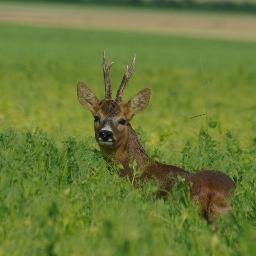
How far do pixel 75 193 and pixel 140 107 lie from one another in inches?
92.0

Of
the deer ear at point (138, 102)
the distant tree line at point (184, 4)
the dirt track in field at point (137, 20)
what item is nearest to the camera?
the deer ear at point (138, 102)

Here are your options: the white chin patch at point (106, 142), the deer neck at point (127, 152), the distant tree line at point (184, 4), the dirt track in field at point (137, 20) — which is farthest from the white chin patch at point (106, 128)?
the distant tree line at point (184, 4)

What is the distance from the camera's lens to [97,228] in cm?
837

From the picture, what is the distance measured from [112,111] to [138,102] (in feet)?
1.53

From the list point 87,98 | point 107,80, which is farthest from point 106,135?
point 87,98

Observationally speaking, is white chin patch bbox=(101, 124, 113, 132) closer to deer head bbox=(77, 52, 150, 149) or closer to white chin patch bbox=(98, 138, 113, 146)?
deer head bbox=(77, 52, 150, 149)

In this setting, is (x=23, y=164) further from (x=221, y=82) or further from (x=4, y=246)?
(x=221, y=82)

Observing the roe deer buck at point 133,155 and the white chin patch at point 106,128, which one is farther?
the white chin patch at point 106,128

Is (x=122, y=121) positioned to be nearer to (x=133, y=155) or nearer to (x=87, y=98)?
(x=133, y=155)

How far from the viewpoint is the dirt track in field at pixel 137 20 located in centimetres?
8325

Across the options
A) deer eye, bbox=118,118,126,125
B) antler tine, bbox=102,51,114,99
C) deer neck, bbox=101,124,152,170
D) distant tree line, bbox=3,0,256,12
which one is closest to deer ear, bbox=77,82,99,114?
antler tine, bbox=102,51,114,99

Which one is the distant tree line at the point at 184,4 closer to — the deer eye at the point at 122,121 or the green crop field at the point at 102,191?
the green crop field at the point at 102,191

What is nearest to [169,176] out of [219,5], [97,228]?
[97,228]

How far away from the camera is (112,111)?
1100cm
